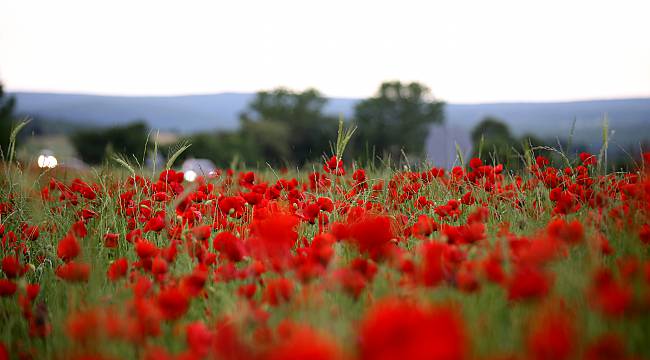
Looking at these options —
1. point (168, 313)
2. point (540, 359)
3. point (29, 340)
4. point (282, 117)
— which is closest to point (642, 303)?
point (540, 359)

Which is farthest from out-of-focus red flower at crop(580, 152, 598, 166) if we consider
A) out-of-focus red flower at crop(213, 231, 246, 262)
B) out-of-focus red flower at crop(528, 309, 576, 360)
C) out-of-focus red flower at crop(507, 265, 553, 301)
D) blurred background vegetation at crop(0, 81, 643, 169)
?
blurred background vegetation at crop(0, 81, 643, 169)

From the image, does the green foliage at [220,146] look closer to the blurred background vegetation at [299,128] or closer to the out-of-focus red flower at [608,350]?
the blurred background vegetation at [299,128]

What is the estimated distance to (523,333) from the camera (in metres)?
1.48

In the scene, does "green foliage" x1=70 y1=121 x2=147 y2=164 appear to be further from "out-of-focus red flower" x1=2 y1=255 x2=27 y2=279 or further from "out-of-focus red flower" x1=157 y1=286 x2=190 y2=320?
"out-of-focus red flower" x1=157 y1=286 x2=190 y2=320

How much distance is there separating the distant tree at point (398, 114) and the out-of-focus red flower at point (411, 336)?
5744 cm

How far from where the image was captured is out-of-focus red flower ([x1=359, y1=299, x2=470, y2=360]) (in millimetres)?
785

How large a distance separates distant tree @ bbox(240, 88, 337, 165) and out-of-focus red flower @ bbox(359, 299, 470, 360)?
55948 mm

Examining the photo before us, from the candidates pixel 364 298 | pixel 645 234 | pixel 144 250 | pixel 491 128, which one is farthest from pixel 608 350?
pixel 491 128

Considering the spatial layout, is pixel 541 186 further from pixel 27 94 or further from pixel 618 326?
pixel 27 94

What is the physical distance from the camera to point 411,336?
0.82m

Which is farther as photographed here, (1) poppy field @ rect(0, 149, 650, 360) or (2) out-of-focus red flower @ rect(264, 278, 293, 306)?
(2) out-of-focus red flower @ rect(264, 278, 293, 306)

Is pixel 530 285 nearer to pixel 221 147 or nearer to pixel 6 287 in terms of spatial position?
pixel 6 287

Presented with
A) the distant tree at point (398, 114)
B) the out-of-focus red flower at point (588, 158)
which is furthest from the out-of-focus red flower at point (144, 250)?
the distant tree at point (398, 114)

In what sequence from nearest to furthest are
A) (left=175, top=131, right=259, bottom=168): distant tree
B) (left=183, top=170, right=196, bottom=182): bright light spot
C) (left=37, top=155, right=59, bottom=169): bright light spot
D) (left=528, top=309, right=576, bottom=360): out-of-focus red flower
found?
(left=528, top=309, right=576, bottom=360): out-of-focus red flower → (left=37, top=155, right=59, bottom=169): bright light spot → (left=183, top=170, right=196, bottom=182): bright light spot → (left=175, top=131, right=259, bottom=168): distant tree
